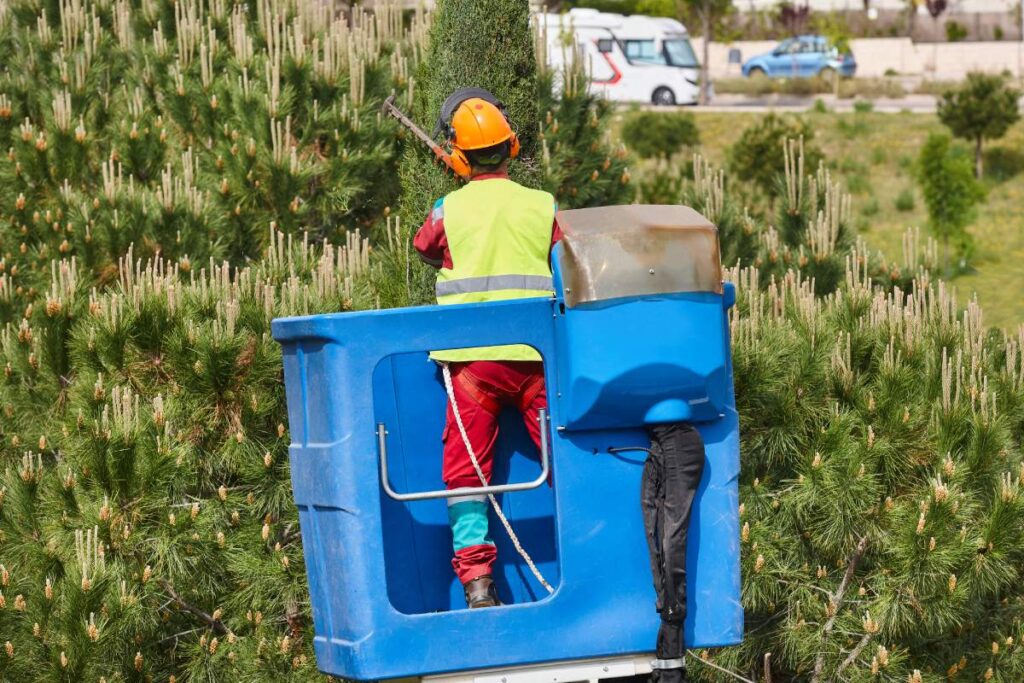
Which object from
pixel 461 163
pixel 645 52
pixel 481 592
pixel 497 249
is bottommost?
pixel 481 592

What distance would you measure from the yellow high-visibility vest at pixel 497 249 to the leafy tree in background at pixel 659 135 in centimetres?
2064

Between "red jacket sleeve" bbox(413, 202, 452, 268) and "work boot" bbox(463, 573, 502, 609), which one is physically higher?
"red jacket sleeve" bbox(413, 202, 452, 268)

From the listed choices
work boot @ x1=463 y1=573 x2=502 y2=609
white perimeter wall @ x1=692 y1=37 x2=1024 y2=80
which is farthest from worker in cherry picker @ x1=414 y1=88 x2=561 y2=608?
white perimeter wall @ x1=692 y1=37 x2=1024 y2=80

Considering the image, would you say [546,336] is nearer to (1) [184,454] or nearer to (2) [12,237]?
(1) [184,454]

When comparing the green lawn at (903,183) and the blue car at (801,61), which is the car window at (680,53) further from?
the blue car at (801,61)

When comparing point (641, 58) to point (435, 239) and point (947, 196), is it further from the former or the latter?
point (435, 239)

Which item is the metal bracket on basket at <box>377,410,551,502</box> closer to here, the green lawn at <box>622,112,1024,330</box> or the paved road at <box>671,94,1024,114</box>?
the green lawn at <box>622,112,1024,330</box>

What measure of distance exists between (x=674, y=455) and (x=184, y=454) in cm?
230

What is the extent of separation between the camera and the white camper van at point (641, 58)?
107 ft

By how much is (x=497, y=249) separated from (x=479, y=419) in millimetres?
473

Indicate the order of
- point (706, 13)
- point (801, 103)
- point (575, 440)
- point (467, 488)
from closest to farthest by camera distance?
point (575, 440), point (467, 488), point (801, 103), point (706, 13)

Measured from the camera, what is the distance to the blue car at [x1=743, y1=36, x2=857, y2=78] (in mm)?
38438

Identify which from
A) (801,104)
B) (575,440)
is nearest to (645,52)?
(801,104)

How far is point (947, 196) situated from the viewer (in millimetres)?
19641
